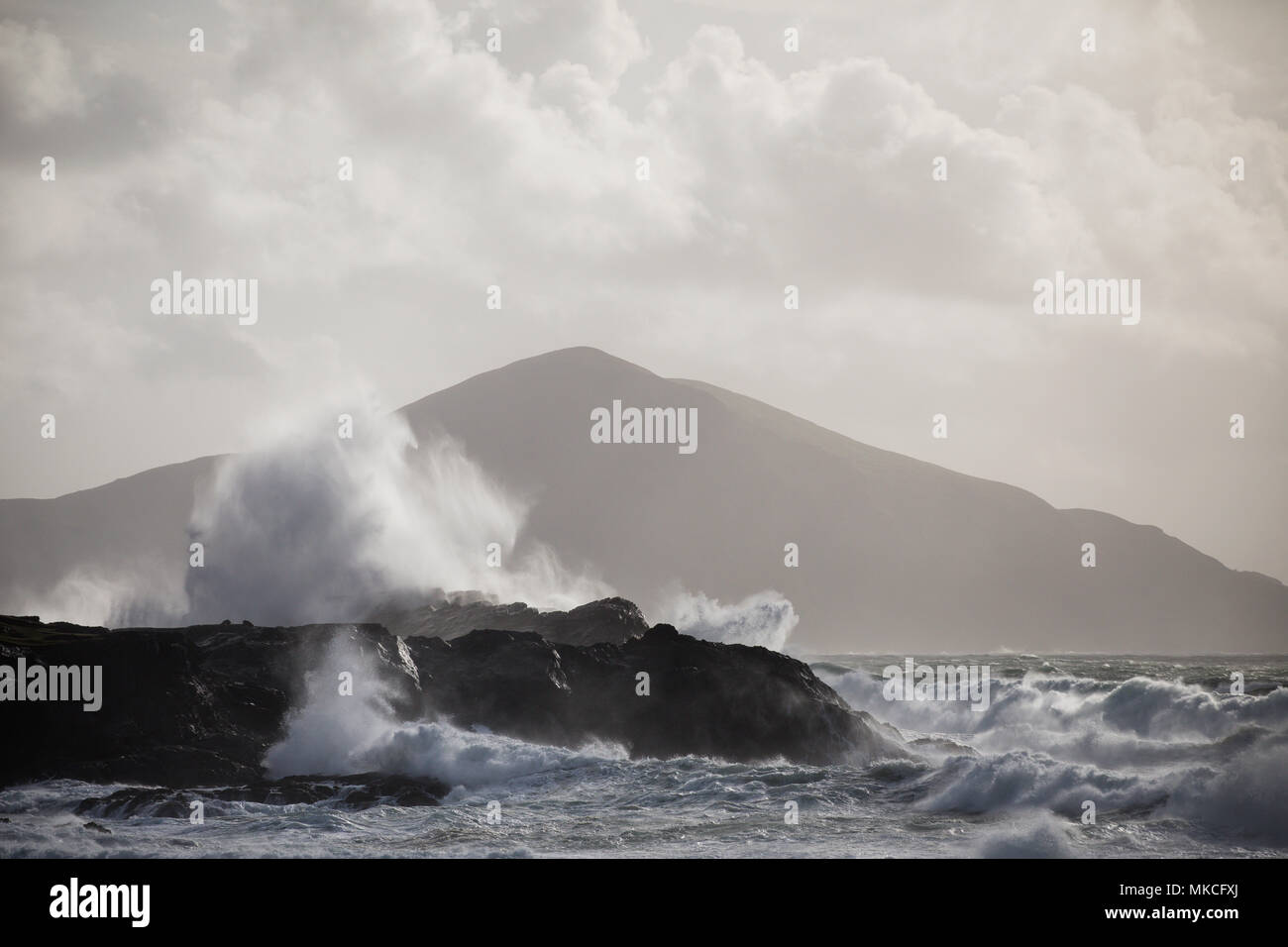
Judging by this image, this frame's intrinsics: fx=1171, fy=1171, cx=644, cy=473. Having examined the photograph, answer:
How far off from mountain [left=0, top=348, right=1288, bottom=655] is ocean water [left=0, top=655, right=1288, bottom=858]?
114145 mm

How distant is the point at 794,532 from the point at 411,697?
14394cm

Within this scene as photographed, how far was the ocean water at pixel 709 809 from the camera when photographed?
64.4ft

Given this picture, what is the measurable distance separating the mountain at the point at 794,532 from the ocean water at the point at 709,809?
114145 millimetres

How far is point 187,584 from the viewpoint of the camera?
47938mm

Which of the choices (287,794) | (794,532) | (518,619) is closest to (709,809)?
(287,794)

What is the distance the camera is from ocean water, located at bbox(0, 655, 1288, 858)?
19.6 metres

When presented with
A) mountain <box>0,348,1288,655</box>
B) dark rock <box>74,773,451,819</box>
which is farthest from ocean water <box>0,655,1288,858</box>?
mountain <box>0,348,1288,655</box>

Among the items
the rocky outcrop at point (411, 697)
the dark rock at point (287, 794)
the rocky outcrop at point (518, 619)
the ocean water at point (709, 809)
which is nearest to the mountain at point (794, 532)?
the rocky outcrop at point (518, 619)

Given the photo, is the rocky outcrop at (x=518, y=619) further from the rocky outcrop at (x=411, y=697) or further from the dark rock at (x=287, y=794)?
the dark rock at (x=287, y=794)

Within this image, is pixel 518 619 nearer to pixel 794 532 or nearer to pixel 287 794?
pixel 287 794

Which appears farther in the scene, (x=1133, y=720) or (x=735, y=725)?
(x=1133, y=720)

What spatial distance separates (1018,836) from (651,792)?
25.5ft
